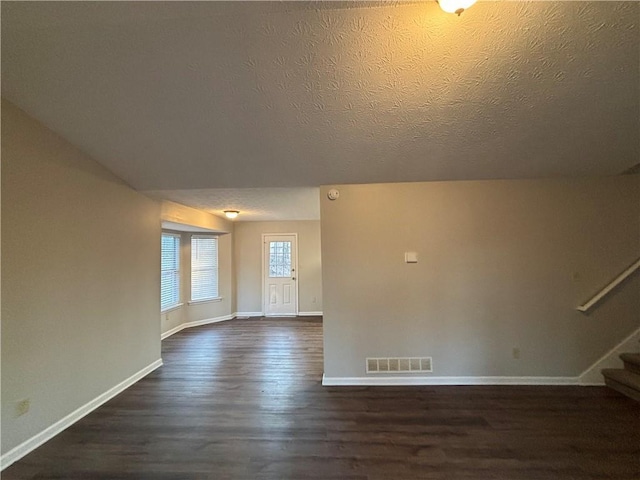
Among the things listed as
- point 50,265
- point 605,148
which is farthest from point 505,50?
point 50,265

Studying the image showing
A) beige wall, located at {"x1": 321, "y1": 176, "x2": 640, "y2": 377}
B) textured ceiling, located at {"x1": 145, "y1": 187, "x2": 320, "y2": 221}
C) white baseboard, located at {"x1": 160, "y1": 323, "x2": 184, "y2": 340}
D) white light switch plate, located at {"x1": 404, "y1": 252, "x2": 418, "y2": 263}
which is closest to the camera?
beige wall, located at {"x1": 321, "y1": 176, "x2": 640, "y2": 377}

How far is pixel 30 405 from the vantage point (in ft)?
7.86

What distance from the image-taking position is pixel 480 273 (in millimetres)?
3490

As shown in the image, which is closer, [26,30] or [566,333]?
[26,30]

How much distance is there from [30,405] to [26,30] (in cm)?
254

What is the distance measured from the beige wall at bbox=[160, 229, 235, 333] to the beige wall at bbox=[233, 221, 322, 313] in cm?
27

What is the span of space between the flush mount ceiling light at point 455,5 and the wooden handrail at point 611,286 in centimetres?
330

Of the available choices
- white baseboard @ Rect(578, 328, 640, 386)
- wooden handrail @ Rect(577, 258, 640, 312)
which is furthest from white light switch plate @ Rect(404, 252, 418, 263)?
white baseboard @ Rect(578, 328, 640, 386)

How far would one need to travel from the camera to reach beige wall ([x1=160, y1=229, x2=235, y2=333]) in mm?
6252

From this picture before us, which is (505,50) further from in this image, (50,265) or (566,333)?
(50,265)

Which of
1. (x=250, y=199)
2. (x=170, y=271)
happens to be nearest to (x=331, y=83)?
(x=250, y=199)

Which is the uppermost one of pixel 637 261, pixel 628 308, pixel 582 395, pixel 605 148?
pixel 605 148

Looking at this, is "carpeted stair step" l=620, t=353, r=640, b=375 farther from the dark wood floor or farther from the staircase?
the dark wood floor

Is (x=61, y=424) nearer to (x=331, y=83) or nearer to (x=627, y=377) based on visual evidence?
(x=331, y=83)
